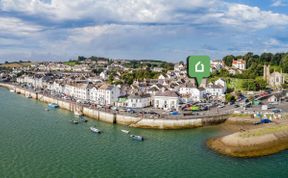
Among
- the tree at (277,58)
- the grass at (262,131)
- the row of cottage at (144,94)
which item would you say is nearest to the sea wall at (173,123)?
the row of cottage at (144,94)

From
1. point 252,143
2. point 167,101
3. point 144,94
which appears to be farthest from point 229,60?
point 252,143

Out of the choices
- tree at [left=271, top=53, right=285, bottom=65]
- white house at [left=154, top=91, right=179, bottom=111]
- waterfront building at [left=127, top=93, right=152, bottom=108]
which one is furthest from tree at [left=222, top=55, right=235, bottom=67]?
waterfront building at [left=127, top=93, right=152, bottom=108]

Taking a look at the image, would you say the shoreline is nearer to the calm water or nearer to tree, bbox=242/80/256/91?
the calm water

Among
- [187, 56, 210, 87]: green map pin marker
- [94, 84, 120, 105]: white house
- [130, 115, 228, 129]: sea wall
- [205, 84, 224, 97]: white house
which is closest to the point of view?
[187, 56, 210, 87]: green map pin marker

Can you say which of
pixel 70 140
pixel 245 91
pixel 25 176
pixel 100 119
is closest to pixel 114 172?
pixel 25 176

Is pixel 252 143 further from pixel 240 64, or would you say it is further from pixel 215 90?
pixel 240 64

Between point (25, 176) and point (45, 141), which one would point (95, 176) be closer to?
point (25, 176)

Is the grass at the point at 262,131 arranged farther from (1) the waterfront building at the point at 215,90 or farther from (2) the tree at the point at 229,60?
(2) the tree at the point at 229,60
